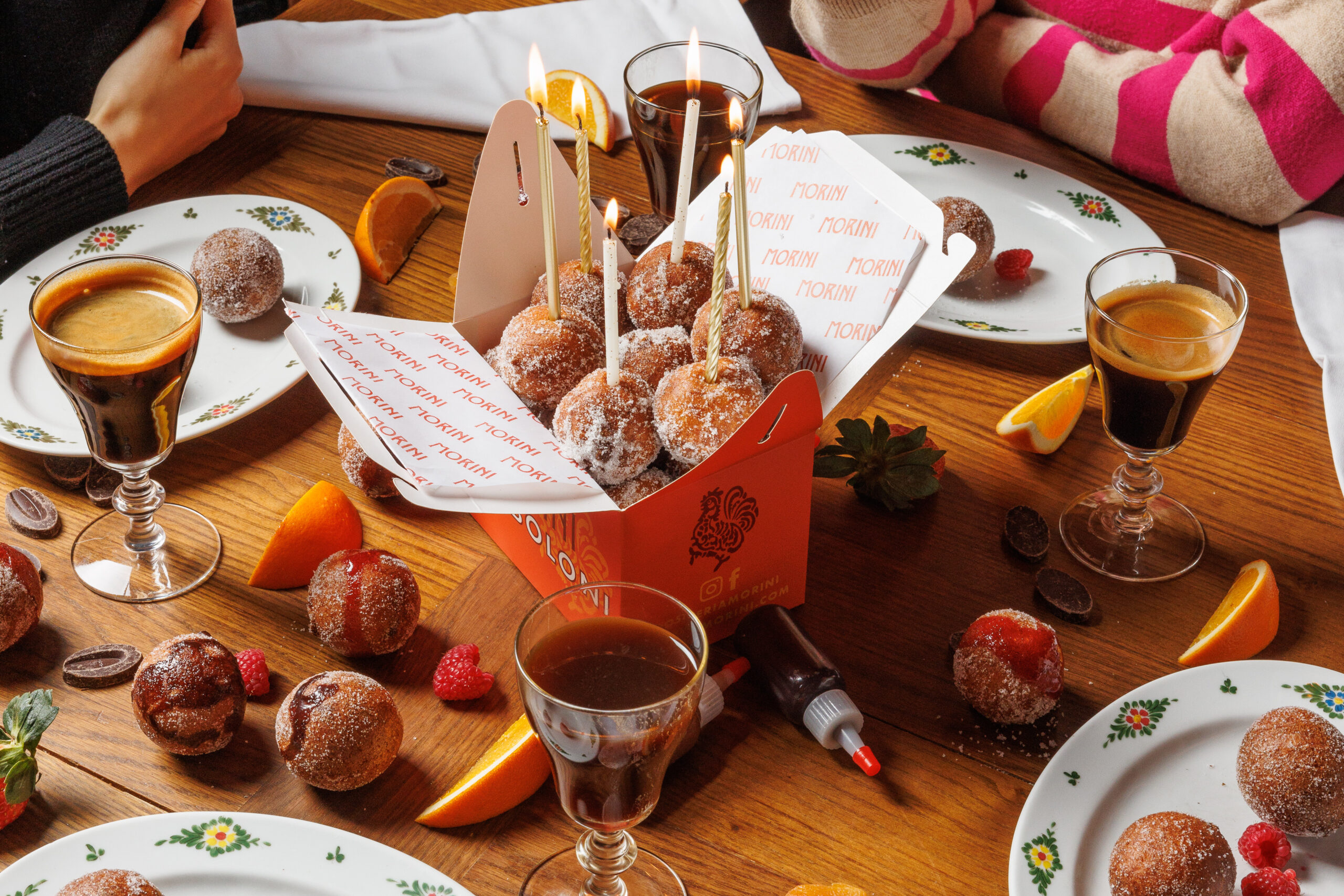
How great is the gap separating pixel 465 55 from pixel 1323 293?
146 centimetres

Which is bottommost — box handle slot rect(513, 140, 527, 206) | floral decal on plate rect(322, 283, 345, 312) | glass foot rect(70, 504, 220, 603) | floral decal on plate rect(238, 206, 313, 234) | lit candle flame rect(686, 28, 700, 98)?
glass foot rect(70, 504, 220, 603)

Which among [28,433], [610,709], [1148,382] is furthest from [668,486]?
[28,433]

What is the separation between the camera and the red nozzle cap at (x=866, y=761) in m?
0.99

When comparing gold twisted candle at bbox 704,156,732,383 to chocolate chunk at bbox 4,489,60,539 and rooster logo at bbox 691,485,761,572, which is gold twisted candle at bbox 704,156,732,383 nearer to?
rooster logo at bbox 691,485,761,572

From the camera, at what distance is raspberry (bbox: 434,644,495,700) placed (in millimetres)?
1045

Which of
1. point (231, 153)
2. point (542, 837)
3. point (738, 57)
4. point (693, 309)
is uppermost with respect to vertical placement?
point (738, 57)

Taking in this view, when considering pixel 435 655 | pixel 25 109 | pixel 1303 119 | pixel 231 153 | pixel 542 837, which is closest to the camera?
pixel 542 837

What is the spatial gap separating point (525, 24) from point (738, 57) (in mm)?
647

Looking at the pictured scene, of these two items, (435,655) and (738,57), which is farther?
(738,57)

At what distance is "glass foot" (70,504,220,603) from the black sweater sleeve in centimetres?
54

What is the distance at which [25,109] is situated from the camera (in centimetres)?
198

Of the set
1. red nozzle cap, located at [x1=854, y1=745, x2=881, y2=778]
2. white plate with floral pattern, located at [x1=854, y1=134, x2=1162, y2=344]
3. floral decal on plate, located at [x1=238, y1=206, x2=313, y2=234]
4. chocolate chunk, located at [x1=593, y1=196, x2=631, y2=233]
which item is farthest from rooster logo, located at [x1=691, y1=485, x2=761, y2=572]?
floral decal on plate, located at [x1=238, y1=206, x2=313, y2=234]

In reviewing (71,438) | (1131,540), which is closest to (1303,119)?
(1131,540)

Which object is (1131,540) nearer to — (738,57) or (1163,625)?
(1163,625)
